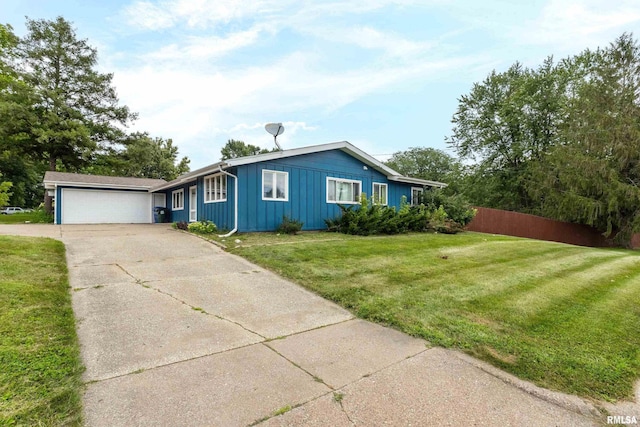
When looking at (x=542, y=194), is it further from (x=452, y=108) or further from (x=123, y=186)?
(x=123, y=186)

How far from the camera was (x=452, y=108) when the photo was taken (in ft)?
93.9

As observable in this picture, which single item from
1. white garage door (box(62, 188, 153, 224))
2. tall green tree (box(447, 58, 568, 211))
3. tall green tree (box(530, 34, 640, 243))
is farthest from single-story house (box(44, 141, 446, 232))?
tall green tree (box(447, 58, 568, 211))

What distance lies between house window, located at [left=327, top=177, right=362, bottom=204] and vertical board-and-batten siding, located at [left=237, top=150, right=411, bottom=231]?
0.20 meters

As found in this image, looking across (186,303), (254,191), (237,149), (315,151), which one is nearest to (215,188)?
(254,191)

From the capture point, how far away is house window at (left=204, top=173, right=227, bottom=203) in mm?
11577

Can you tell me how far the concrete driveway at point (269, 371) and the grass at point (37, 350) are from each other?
0.44 ft

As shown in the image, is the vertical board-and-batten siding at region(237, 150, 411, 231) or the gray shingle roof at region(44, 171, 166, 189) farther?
the gray shingle roof at region(44, 171, 166, 189)

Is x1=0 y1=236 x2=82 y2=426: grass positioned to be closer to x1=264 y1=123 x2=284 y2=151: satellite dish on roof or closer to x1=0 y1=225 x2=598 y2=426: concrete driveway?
x1=0 y1=225 x2=598 y2=426: concrete driveway

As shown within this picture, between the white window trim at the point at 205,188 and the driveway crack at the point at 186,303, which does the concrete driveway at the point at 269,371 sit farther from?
the white window trim at the point at 205,188

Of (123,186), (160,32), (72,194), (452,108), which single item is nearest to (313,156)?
(160,32)

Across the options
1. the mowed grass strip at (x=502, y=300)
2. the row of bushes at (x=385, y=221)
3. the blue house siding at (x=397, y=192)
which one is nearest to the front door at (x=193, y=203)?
the row of bushes at (x=385, y=221)

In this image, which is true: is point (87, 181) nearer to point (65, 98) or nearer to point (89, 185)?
point (89, 185)

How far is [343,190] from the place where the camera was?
13859 mm

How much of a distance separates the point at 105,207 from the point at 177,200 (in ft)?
13.2
